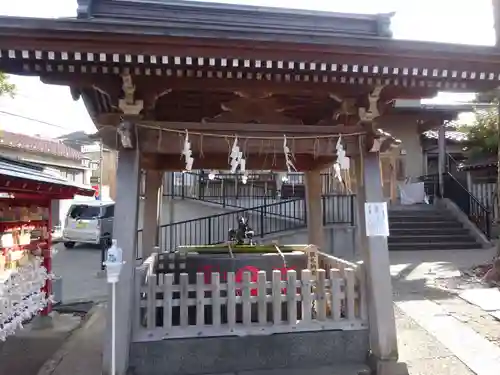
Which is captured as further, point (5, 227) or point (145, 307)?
point (5, 227)

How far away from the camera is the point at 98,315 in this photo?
7590 mm

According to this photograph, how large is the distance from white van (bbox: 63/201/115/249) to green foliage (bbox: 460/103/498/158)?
16947 mm

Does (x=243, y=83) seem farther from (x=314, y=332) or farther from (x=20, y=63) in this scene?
(x=314, y=332)

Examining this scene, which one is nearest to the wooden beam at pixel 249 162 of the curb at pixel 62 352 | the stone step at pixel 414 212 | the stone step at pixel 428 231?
the curb at pixel 62 352

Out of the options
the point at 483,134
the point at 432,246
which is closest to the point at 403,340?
the point at 432,246

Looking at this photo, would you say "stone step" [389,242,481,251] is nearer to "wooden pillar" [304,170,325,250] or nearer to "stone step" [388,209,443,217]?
"stone step" [388,209,443,217]

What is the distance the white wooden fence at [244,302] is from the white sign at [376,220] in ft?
1.68

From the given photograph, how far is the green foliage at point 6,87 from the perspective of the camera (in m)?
10.9

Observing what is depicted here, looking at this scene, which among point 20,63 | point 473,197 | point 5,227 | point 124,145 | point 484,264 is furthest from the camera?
point 473,197

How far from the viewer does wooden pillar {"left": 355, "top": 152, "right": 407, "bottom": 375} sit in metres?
4.82

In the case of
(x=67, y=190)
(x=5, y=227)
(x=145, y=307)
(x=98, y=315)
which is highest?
(x=67, y=190)

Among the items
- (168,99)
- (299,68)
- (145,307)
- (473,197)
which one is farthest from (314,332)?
(473,197)

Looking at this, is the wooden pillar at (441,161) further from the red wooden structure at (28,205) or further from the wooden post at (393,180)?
the red wooden structure at (28,205)

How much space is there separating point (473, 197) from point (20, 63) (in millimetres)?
16653
